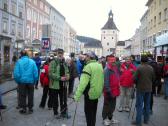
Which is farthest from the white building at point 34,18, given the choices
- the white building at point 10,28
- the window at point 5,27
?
the window at point 5,27

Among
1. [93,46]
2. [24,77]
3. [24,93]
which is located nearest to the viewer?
[24,77]

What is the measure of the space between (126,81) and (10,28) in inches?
1491

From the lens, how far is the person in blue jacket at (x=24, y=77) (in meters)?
10.3

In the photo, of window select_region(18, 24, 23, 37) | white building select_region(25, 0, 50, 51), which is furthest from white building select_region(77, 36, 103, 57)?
window select_region(18, 24, 23, 37)

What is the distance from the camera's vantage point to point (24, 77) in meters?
10.2

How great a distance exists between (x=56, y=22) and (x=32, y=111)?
7517 cm

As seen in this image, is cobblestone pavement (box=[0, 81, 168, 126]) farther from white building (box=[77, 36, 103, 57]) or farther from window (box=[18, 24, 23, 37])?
white building (box=[77, 36, 103, 57])

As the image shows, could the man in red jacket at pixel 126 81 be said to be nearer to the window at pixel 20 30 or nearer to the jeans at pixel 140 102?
the jeans at pixel 140 102

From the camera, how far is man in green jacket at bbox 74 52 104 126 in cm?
716

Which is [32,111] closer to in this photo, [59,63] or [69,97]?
[59,63]

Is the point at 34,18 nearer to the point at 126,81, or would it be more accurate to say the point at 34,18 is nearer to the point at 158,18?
the point at 158,18

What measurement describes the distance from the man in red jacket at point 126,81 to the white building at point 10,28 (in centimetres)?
2948

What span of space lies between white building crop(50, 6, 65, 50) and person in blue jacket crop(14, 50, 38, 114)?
67.0 metres

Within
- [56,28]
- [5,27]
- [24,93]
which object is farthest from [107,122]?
[56,28]
